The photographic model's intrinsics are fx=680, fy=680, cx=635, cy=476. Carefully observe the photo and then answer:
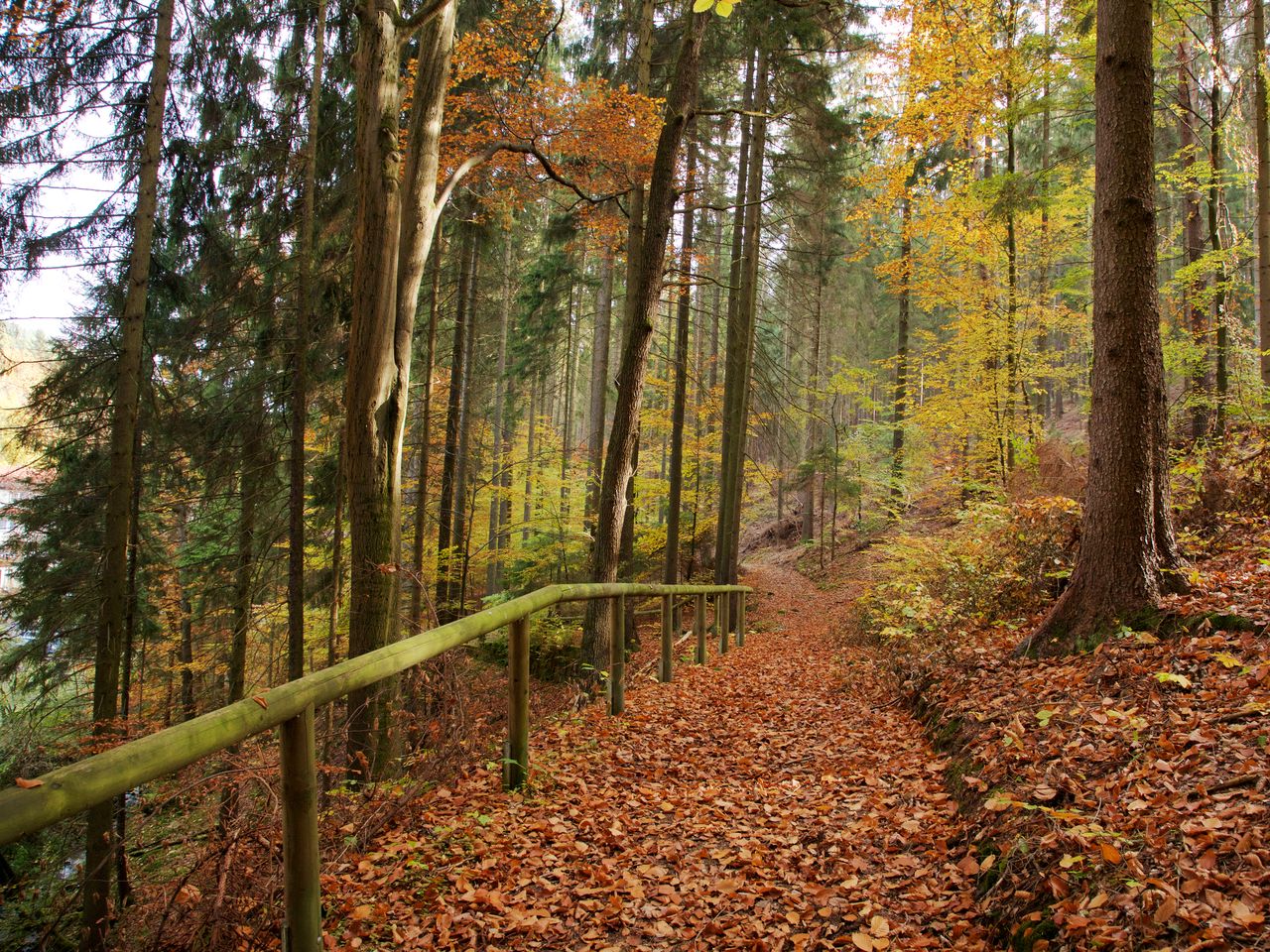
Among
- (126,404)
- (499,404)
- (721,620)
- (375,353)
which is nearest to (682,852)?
(375,353)

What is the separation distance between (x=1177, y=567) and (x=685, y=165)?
423 inches

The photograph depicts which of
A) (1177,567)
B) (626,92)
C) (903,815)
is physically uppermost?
(626,92)

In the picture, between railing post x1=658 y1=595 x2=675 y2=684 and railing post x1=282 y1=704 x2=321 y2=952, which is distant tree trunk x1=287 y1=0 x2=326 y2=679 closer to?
railing post x1=658 y1=595 x2=675 y2=684

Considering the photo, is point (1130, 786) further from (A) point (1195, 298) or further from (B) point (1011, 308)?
(B) point (1011, 308)

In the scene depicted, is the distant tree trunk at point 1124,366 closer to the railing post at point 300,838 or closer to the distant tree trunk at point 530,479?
the railing post at point 300,838

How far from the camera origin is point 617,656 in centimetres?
557

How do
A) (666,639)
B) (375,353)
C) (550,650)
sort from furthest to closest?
(550,650) < (666,639) < (375,353)

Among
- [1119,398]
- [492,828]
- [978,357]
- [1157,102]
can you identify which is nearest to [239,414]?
[492,828]

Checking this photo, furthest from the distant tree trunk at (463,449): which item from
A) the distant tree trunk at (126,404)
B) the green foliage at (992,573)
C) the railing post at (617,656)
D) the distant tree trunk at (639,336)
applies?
the green foliage at (992,573)

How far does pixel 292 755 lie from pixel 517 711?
183cm

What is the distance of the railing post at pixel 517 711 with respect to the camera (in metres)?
3.95

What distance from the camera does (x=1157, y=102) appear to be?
38.1 ft

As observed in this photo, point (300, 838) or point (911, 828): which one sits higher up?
point (300, 838)

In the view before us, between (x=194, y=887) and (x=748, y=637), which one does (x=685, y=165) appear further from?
(x=194, y=887)
